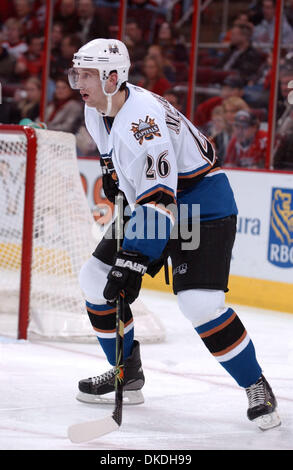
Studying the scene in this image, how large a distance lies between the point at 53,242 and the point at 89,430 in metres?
1.94

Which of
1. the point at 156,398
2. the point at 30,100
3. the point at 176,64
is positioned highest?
the point at 176,64

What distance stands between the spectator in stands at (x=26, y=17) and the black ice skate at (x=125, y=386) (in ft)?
16.7

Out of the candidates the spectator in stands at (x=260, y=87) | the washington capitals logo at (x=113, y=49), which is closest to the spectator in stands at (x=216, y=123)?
the spectator in stands at (x=260, y=87)

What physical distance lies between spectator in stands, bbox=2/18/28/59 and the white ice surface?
4.09m

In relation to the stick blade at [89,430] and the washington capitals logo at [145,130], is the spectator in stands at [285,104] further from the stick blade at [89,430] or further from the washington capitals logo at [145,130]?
the stick blade at [89,430]

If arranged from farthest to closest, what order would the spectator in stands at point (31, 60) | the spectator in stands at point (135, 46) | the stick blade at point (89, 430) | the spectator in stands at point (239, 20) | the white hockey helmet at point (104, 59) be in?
the spectator in stands at point (31, 60), the spectator in stands at point (135, 46), the spectator in stands at point (239, 20), the white hockey helmet at point (104, 59), the stick blade at point (89, 430)

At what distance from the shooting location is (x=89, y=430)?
8.45ft

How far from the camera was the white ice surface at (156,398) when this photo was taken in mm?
2697

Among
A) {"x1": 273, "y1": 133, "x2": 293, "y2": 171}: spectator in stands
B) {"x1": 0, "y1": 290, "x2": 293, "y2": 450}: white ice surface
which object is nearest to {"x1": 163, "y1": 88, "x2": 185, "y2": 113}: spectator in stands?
{"x1": 273, "y1": 133, "x2": 293, "y2": 171}: spectator in stands

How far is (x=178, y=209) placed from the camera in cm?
291

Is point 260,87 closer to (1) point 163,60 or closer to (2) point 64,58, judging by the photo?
(1) point 163,60

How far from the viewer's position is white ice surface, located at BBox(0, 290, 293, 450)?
2697mm

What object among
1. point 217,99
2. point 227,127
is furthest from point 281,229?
point 217,99
